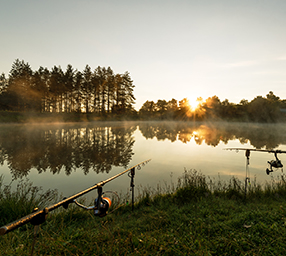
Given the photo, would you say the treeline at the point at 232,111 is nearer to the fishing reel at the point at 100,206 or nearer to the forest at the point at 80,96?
the forest at the point at 80,96

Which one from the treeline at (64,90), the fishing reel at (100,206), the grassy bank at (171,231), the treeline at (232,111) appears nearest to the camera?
the fishing reel at (100,206)

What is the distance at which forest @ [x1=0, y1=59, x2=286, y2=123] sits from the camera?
59.0 m

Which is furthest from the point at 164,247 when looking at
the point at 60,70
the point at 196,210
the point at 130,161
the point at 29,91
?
the point at 60,70

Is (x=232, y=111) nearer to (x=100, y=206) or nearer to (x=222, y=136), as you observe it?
(x=222, y=136)

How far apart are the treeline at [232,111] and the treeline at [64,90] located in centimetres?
2322

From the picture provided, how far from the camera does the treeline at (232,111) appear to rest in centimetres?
7906

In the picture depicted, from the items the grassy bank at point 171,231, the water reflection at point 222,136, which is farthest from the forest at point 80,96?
the grassy bank at point 171,231

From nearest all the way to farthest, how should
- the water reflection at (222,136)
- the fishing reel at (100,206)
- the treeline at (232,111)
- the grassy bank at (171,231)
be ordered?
1. the fishing reel at (100,206)
2. the grassy bank at (171,231)
3. the water reflection at (222,136)
4. the treeline at (232,111)

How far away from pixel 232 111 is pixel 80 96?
77.2m

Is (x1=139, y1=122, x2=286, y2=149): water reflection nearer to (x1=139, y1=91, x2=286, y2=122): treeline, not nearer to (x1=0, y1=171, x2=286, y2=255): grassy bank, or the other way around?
(x1=0, y1=171, x2=286, y2=255): grassy bank

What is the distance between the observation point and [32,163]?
1266 centimetres

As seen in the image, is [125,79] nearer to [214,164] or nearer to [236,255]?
[214,164]

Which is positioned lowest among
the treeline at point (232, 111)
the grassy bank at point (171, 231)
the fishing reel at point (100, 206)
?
the grassy bank at point (171, 231)

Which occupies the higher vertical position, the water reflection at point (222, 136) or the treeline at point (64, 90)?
the treeline at point (64, 90)
